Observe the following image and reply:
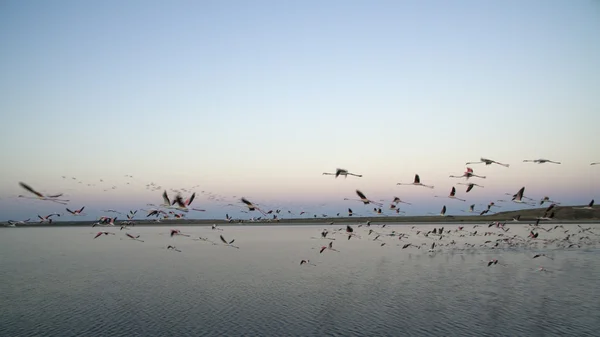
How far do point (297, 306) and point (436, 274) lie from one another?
63.1 ft

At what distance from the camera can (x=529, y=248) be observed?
6744 cm

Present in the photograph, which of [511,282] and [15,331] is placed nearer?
[15,331]

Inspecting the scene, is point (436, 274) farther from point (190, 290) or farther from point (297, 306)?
point (190, 290)

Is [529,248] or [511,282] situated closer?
[511,282]

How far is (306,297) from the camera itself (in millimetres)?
34906

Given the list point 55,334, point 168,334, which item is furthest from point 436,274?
point 55,334

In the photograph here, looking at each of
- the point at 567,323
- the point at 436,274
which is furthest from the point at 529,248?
the point at 567,323

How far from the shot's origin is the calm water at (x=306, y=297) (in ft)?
87.9

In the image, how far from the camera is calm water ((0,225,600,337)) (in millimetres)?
26781

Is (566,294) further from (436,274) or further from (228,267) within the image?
(228,267)

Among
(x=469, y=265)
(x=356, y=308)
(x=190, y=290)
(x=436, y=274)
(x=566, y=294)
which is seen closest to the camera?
(x=356, y=308)

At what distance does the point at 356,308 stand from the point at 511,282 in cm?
1815

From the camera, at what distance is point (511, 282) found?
39.7m

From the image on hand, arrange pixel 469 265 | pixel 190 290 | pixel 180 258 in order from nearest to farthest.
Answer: pixel 190 290 < pixel 469 265 < pixel 180 258
